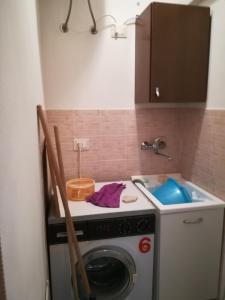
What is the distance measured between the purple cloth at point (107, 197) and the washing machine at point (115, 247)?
0.05 meters

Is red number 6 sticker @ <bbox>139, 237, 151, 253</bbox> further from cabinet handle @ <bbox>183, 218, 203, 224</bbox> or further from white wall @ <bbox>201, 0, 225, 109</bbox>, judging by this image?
white wall @ <bbox>201, 0, 225, 109</bbox>

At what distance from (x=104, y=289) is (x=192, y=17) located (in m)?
2.04

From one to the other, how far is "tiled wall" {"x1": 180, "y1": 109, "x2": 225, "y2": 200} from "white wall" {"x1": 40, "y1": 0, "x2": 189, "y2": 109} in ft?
2.02

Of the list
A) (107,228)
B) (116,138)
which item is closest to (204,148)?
(116,138)

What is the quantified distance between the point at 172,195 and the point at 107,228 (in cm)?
53

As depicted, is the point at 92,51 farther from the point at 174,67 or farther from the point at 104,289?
the point at 104,289

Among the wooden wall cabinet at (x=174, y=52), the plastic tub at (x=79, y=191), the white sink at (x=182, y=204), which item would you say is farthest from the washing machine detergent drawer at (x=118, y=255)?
the wooden wall cabinet at (x=174, y=52)

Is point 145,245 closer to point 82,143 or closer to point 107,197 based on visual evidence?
point 107,197

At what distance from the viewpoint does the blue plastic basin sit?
1603mm

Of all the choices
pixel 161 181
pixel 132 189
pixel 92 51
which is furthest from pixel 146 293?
pixel 92 51

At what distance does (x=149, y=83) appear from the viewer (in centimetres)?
161

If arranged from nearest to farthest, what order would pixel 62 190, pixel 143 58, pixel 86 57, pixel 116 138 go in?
pixel 62 190
pixel 143 58
pixel 86 57
pixel 116 138

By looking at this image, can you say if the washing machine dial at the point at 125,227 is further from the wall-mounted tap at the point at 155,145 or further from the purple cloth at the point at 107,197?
the wall-mounted tap at the point at 155,145

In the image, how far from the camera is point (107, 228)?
4.80 ft
